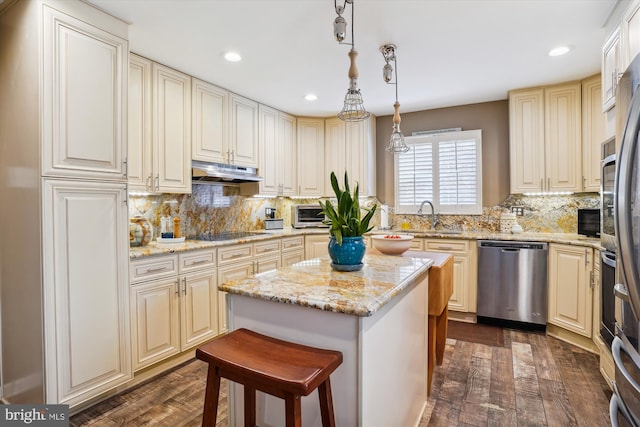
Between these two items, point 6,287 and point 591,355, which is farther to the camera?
point 591,355

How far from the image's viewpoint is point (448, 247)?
3715 mm

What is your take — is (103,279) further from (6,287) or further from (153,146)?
(153,146)

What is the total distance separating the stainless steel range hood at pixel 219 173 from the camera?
321cm

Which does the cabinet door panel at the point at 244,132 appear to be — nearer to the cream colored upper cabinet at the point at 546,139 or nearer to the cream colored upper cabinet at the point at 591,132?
the cream colored upper cabinet at the point at 546,139

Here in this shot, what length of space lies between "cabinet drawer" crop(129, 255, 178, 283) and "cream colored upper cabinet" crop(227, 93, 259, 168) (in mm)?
1389

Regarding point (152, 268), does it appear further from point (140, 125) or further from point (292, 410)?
point (292, 410)

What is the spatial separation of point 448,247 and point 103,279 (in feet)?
10.5

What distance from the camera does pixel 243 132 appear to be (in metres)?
3.80

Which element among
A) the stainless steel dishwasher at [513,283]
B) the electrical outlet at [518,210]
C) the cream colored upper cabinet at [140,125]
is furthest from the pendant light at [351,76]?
the electrical outlet at [518,210]

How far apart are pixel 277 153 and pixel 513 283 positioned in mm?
3049

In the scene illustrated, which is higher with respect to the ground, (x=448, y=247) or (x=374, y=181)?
(x=374, y=181)

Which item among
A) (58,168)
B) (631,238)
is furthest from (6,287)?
(631,238)

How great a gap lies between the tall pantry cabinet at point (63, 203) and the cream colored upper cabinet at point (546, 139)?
12.2 feet

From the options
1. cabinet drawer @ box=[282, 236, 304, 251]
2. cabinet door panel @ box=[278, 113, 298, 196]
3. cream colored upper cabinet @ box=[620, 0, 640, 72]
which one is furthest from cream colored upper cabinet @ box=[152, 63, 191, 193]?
cream colored upper cabinet @ box=[620, 0, 640, 72]
